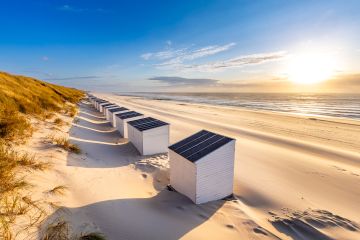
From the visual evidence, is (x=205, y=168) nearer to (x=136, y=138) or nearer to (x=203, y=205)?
(x=203, y=205)

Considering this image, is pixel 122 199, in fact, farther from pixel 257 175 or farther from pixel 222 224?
pixel 257 175

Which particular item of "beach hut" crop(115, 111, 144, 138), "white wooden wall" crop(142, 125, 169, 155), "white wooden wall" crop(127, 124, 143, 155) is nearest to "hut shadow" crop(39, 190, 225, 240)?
"white wooden wall" crop(142, 125, 169, 155)

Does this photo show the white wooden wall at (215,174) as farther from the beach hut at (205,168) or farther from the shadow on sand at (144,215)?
the shadow on sand at (144,215)

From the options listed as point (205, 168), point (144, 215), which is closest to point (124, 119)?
point (205, 168)

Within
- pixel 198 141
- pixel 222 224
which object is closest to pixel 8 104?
pixel 198 141

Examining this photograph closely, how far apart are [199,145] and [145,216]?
2612 mm

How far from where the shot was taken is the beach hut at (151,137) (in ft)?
36.0

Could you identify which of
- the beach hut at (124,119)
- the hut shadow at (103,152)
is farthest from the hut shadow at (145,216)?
the beach hut at (124,119)

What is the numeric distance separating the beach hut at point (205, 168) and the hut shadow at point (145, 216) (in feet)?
1.05

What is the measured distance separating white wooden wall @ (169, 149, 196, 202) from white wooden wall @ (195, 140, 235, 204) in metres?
0.18

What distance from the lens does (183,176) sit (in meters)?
6.80

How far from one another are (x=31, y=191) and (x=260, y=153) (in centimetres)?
1097

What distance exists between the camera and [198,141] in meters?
7.29

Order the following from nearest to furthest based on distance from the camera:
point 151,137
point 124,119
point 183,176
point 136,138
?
point 183,176
point 151,137
point 136,138
point 124,119
